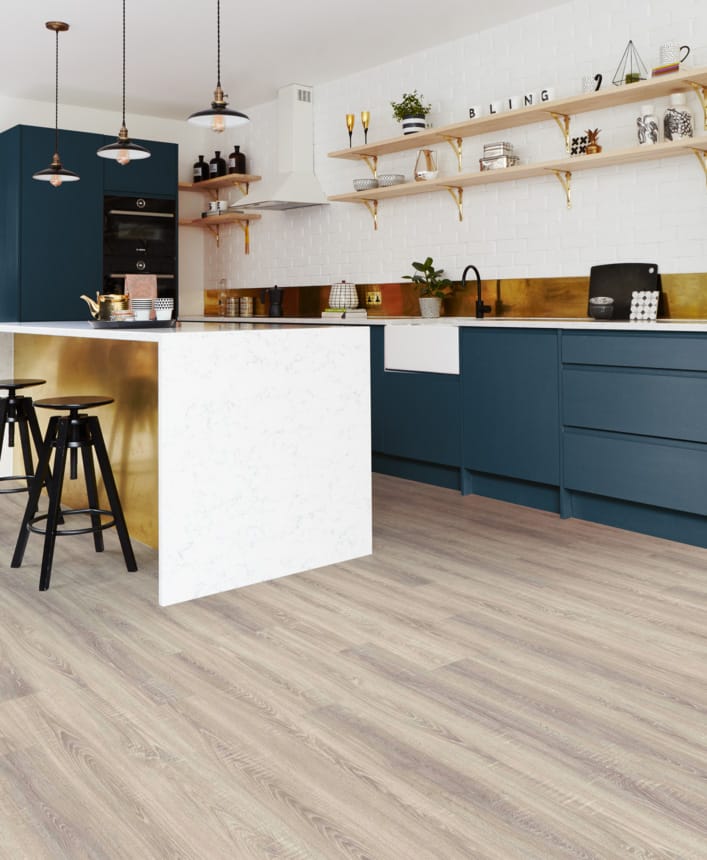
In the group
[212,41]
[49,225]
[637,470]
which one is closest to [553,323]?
[637,470]

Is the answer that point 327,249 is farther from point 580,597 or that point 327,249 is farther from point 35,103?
point 580,597

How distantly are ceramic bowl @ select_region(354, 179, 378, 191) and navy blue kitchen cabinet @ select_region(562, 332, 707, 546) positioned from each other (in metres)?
2.27

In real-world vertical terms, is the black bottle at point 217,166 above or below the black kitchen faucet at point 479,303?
above

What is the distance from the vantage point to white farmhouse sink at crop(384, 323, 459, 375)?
475cm

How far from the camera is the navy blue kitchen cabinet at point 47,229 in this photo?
21.2 feet

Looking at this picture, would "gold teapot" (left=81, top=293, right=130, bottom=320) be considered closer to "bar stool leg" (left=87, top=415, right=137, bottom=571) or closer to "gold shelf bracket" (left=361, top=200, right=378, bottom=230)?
"bar stool leg" (left=87, top=415, right=137, bottom=571)

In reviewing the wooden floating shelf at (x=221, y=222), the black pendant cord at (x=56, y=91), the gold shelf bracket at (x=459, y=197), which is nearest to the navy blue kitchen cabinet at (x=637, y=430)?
the gold shelf bracket at (x=459, y=197)

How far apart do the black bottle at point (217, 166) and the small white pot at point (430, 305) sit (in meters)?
2.89

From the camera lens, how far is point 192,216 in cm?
788

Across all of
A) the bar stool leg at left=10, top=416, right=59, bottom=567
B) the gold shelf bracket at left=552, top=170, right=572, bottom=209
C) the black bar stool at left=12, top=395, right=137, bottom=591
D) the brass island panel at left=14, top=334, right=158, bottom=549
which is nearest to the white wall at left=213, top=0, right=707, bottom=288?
the gold shelf bracket at left=552, top=170, right=572, bottom=209

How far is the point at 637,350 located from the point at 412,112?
8.28ft

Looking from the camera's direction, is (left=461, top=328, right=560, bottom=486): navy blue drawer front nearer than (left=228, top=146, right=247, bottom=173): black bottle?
Yes

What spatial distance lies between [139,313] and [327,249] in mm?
2896

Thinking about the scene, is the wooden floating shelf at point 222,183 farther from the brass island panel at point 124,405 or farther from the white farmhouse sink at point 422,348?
the brass island panel at point 124,405
